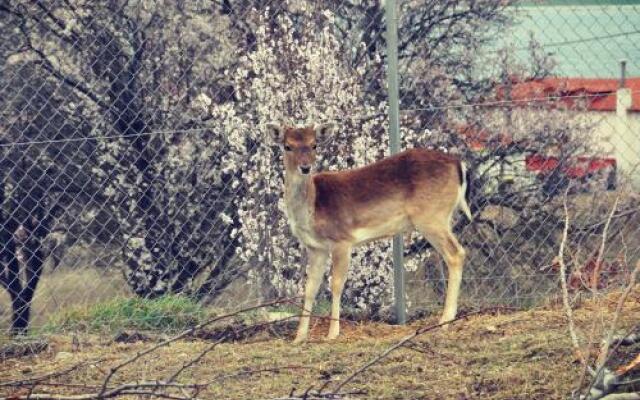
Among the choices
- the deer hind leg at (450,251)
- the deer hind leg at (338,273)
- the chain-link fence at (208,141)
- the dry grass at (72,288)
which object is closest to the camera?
the deer hind leg at (338,273)

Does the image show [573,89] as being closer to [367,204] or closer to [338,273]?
[367,204]

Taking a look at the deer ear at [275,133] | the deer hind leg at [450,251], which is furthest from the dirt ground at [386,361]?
the deer ear at [275,133]

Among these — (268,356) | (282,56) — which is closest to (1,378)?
(268,356)

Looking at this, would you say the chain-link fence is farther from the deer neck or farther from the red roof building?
the deer neck

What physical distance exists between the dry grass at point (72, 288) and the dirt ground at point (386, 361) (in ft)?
6.65

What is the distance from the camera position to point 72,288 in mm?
9469

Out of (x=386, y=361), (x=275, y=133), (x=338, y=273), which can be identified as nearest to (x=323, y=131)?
(x=275, y=133)

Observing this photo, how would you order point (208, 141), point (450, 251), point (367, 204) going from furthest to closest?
point (208, 141), point (450, 251), point (367, 204)

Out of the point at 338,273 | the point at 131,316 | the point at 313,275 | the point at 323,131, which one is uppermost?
the point at 323,131

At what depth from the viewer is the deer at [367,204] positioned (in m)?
7.30

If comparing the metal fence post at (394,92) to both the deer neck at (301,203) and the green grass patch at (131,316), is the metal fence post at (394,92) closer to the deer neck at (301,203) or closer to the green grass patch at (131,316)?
the deer neck at (301,203)

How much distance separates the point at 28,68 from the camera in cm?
899

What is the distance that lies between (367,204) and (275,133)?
2.42 ft

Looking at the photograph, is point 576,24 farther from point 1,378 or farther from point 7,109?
point 1,378
